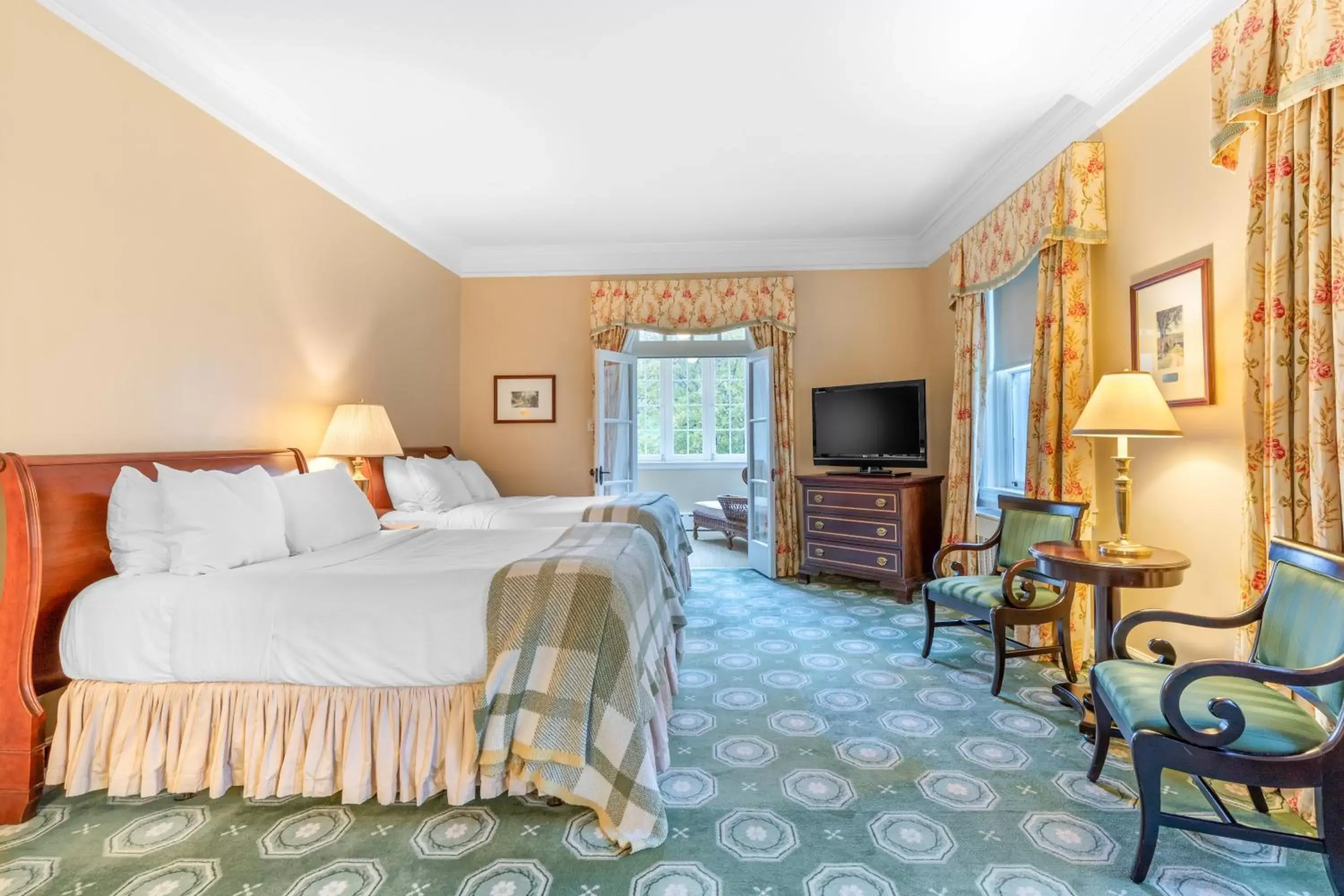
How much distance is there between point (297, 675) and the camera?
6.05 feet

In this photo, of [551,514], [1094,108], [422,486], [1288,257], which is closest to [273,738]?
[551,514]

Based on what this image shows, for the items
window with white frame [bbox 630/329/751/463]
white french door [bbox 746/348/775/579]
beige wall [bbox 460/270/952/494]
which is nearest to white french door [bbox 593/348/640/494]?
beige wall [bbox 460/270/952/494]

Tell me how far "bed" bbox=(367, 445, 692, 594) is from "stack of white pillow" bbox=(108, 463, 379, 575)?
118 cm

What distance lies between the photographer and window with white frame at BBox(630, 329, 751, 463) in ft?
27.0

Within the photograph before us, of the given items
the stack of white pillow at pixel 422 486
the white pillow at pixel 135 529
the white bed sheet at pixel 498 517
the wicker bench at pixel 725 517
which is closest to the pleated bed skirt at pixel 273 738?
the white pillow at pixel 135 529

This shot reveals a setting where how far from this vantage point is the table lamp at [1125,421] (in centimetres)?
219

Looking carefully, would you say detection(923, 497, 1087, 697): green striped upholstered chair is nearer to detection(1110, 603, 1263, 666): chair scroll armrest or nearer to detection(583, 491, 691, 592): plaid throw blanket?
detection(1110, 603, 1263, 666): chair scroll armrest

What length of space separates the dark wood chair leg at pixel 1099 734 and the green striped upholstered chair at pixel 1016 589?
0.70 meters

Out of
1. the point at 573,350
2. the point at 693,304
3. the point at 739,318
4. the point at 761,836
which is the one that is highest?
the point at 693,304

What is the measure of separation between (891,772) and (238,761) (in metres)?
2.27

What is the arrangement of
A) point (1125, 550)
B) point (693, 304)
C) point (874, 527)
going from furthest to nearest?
point (693, 304) → point (874, 527) → point (1125, 550)

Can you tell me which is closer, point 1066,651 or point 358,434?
point 1066,651

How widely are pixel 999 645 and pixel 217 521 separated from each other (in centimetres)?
336

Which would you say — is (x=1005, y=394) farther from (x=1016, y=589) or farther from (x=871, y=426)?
(x=1016, y=589)
